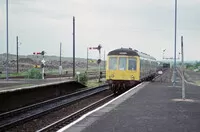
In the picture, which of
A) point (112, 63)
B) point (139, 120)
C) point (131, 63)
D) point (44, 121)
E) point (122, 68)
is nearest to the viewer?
point (139, 120)

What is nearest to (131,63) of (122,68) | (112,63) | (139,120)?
(122,68)

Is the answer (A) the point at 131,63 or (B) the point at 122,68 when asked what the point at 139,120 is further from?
(A) the point at 131,63

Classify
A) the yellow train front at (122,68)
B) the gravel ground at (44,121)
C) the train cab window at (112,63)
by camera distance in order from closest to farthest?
the gravel ground at (44,121)
the yellow train front at (122,68)
the train cab window at (112,63)

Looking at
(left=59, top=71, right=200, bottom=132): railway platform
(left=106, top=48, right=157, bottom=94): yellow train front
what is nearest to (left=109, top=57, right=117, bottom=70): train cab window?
(left=106, top=48, right=157, bottom=94): yellow train front

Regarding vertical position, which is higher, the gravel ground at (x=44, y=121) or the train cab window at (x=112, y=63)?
the train cab window at (x=112, y=63)

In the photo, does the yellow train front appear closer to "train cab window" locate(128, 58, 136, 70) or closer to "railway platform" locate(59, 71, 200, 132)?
"train cab window" locate(128, 58, 136, 70)

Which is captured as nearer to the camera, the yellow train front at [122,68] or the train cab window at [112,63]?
the yellow train front at [122,68]

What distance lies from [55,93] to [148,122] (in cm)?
1470

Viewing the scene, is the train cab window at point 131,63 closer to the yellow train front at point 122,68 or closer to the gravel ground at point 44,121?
the yellow train front at point 122,68

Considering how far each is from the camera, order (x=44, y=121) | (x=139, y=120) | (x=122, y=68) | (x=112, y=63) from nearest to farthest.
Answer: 1. (x=139, y=120)
2. (x=44, y=121)
3. (x=122, y=68)
4. (x=112, y=63)

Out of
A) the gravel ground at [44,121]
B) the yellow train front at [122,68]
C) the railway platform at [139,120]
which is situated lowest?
the gravel ground at [44,121]

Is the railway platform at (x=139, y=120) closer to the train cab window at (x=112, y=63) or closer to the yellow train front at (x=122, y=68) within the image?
the yellow train front at (x=122, y=68)

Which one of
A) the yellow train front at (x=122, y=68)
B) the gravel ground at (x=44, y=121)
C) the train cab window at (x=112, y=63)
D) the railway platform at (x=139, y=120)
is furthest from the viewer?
the train cab window at (x=112, y=63)

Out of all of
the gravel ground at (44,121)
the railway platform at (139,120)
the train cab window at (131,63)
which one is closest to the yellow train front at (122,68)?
the train cab window at (131,63)
